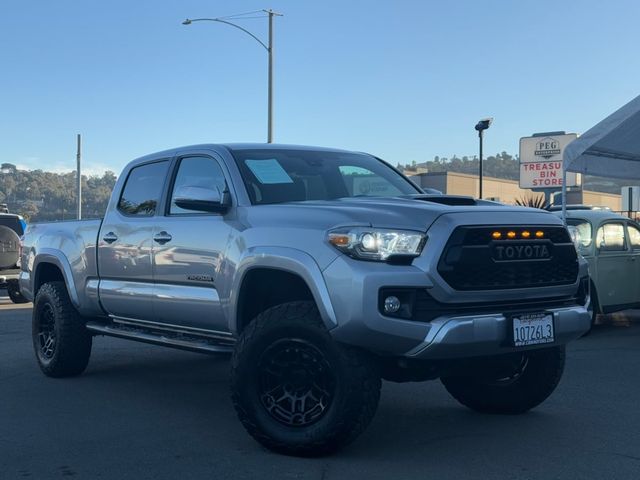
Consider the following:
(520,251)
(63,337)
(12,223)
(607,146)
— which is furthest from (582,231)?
(12,223)

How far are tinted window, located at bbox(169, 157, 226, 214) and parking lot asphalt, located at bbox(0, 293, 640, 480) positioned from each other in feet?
5.26

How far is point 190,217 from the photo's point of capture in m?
5.83

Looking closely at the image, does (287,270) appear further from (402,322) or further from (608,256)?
(608,256)

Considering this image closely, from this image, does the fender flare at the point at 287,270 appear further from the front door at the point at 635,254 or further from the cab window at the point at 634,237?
the cab window at the point at 634,237

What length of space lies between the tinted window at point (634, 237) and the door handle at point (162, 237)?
7350mm

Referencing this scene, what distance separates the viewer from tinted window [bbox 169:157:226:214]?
231 inches

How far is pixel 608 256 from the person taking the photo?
34.8 feet

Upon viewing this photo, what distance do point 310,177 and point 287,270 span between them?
127cm

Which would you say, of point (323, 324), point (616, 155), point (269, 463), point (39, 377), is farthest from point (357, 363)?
point (616, 155)

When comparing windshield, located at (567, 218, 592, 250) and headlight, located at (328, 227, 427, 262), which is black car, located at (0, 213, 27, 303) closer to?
windshield, located at (567, 218, 592, 250)

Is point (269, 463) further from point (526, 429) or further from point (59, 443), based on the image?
point (526, 429)

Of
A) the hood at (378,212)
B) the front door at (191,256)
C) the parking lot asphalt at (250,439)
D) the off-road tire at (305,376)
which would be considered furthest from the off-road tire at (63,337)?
the off-road tire at (305,376)

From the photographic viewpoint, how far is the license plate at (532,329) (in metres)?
4.65

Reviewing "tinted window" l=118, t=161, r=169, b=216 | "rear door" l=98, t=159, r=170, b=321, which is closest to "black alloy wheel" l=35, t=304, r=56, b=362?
"rear door" l=98, t=159, r=170, b=321
